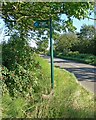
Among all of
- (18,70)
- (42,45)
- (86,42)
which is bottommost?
(86,42)

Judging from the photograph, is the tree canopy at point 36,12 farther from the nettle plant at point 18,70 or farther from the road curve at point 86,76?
the road curve at point 86,76

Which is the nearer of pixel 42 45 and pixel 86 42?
pixel 42 45

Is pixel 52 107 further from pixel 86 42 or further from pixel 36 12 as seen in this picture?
pixel 86 42

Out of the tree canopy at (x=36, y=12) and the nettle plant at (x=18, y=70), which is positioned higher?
the tree canopy at (x=36, y=12)

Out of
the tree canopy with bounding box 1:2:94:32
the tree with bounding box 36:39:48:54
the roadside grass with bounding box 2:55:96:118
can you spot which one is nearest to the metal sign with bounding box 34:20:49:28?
the tree canopy with bounding box 1:2:94:32

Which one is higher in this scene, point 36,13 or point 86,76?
point 36,13

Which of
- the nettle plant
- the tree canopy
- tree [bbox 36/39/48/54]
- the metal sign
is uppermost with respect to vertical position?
the tree canopy

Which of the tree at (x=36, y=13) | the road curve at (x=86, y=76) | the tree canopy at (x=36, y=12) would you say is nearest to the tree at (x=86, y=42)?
the road curve at (x=86, y=76)

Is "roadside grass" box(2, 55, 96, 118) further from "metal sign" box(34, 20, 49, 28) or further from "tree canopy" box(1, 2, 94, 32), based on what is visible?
"metal sign" box(34, 20, 49, 28)

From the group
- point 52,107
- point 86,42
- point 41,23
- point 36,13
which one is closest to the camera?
point 52,107

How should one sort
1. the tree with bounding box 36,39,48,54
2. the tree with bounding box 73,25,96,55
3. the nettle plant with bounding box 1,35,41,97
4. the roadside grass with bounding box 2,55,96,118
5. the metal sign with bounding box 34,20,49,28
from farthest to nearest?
the tree with bounding box 73,25,96,55 < the tree with bounding box 36,39,48,54 < the metal sign with bounding box 34,20,49,28 < the nettle plant with bounding box 1,35,41,97 < the roadside grass with bounding box 2,55,96,118

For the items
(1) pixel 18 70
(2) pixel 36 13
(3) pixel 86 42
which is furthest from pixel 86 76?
(3) pixel 86 42

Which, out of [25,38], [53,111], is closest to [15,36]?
[25,38]

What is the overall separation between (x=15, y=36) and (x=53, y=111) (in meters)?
2.84
